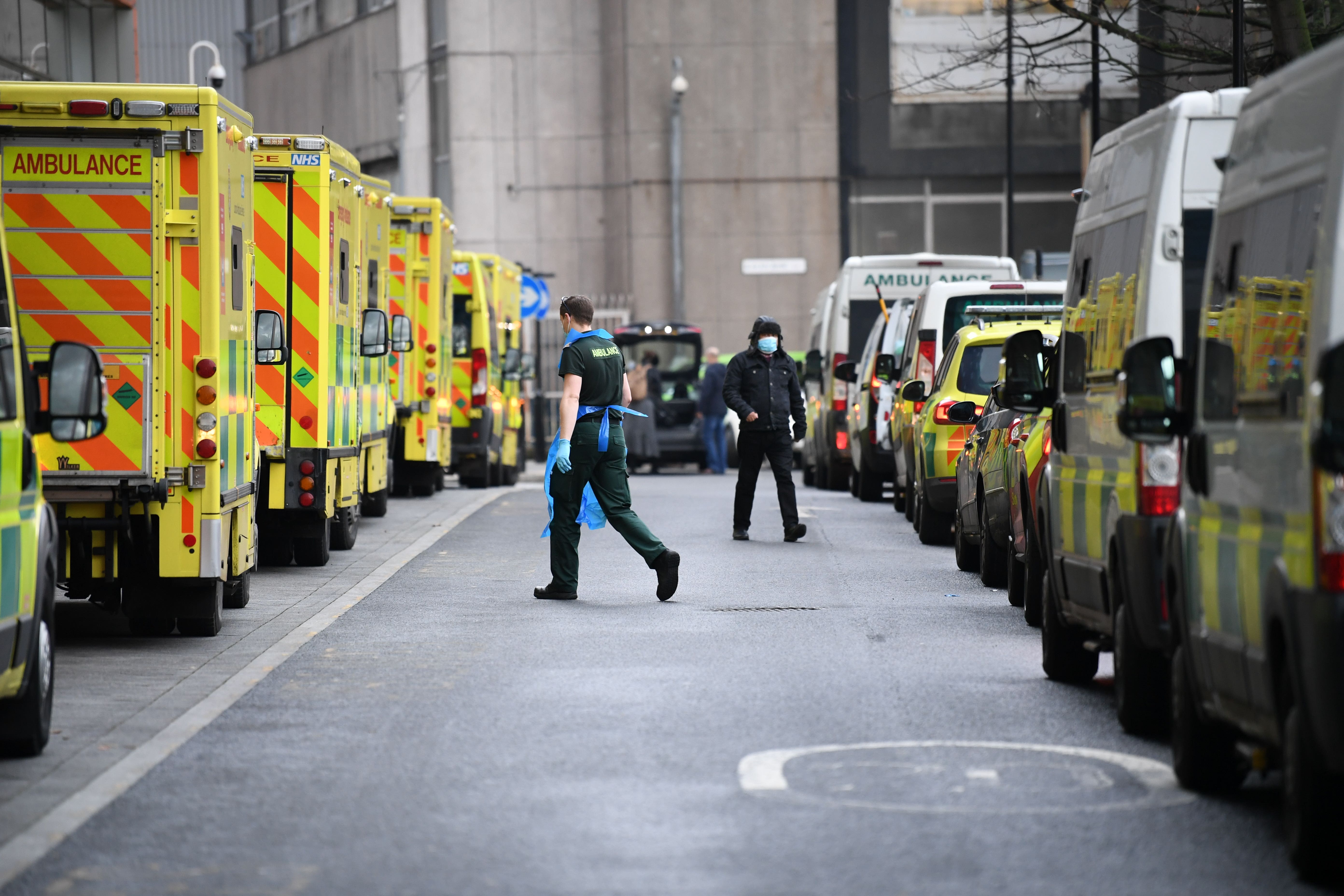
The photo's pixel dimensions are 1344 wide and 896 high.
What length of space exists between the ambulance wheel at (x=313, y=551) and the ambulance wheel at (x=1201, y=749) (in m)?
9.94

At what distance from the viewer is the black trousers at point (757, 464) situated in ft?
61.6

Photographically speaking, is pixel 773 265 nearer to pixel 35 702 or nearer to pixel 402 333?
pixel 402 333

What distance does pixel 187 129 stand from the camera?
37.3 ft

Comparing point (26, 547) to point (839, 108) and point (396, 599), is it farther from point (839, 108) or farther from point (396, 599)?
point (839, 108)

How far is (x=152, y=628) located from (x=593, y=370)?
3238mm

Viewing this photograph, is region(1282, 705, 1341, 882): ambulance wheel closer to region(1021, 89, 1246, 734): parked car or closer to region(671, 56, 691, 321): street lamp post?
region(1021, 89, 1246, 734): parked car

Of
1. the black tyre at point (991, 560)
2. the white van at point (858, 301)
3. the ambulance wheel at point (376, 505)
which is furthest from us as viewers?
the white van at point (858, 301)

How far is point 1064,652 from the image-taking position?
1006 cm

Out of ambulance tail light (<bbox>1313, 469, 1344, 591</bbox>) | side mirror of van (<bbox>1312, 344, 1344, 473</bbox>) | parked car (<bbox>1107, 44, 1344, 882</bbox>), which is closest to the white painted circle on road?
parked car (<bbox>1107, 44, 1344, 882</bbox>)

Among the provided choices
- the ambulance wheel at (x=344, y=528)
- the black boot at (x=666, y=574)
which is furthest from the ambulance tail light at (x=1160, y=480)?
the ambulance wheel at (x=344, y=528)

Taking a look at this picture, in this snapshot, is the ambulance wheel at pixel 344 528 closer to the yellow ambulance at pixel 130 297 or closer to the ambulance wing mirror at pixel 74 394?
the yellow ambulance at pixel 130 297

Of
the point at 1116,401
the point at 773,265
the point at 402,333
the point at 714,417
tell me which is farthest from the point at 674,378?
the point at 1116,401

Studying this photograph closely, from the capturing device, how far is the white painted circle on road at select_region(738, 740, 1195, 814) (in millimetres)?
7141

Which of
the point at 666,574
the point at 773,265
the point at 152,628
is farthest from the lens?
the point at 773,265
